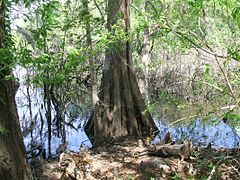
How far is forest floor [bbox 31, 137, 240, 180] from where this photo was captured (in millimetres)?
5730

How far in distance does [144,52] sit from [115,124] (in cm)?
517

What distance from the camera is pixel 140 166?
624cm

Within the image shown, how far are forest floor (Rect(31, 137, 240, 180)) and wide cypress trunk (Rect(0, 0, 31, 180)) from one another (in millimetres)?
1221

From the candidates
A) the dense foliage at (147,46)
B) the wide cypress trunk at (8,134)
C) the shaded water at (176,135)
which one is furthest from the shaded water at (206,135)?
the wide cypress trunk at (8,134)

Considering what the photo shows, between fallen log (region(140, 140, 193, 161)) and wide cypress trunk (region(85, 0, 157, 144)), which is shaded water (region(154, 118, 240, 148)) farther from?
fallen log (region(140, 140, 193, 161))

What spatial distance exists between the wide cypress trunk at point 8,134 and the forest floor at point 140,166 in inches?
48.1

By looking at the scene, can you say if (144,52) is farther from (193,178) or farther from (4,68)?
(4,68)

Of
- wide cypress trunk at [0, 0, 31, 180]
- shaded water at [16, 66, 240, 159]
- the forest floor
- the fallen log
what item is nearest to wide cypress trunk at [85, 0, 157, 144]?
shaded water at [16, 66, 240, 159]

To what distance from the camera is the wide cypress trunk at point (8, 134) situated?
14.1 feet

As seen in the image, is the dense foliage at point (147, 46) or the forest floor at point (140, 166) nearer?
the dense foliage at point (147, 46)

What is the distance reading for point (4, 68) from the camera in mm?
4320

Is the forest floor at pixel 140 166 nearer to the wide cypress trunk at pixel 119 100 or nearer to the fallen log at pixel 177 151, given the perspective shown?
the fallen log at pixel 177 151

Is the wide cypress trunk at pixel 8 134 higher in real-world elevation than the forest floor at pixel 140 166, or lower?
higher

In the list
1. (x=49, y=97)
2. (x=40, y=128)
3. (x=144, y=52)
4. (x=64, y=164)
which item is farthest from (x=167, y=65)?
(x=64, y=164)
